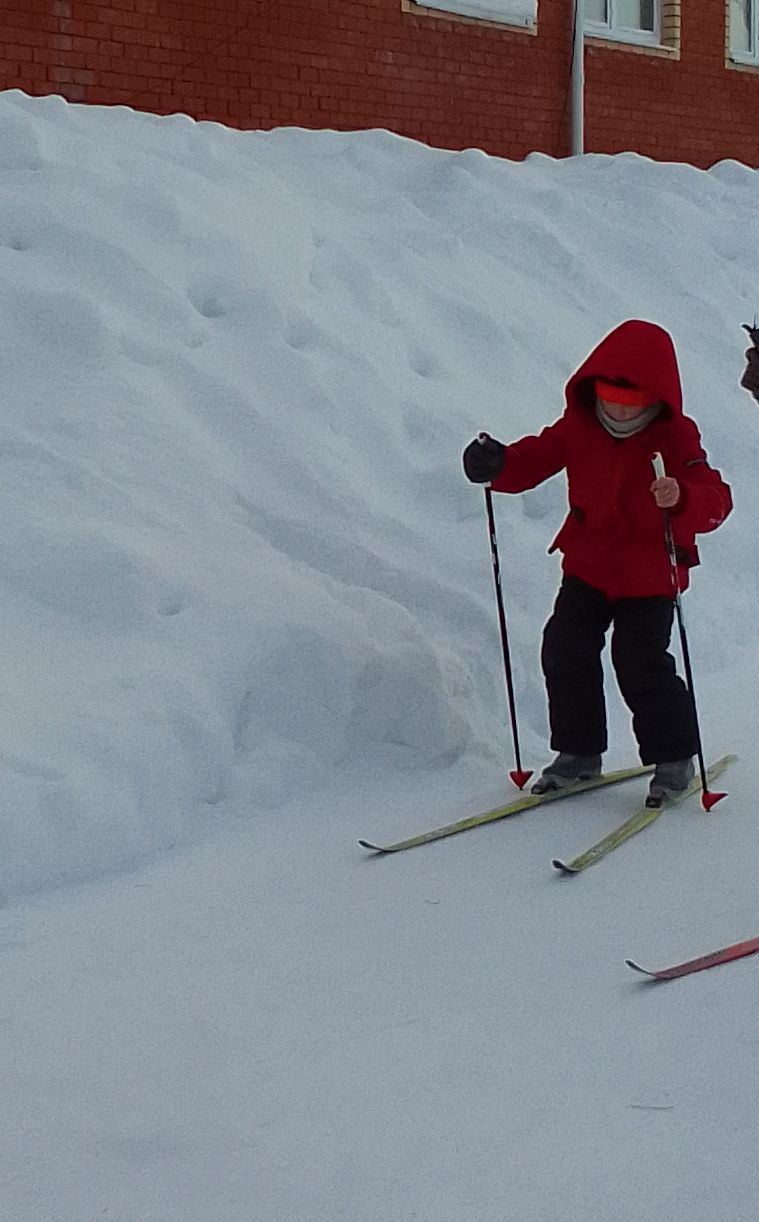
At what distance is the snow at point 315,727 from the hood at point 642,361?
116 centimetres

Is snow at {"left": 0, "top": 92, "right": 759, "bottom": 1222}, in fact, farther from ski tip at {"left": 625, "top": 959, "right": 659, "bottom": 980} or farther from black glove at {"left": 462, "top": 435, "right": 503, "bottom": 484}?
black glove at {"left": 462, "top": 435, "right": 503, "bottom": 484}

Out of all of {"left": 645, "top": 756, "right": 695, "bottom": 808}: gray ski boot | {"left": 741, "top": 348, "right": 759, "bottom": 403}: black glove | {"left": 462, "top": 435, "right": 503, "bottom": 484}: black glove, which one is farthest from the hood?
{"left": 645, "top": 756, "right": 695, "bottom": 808}: gray ski boot

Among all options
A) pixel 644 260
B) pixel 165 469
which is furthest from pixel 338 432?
pixel 644 260

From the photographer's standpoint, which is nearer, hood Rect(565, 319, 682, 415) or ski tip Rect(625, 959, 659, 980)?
ski tip Rect(625, 959, 659, 980)

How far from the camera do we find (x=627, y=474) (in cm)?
500

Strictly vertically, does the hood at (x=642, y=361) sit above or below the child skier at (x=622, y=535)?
above

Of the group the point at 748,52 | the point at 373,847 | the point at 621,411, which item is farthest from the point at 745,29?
the point at 373,847

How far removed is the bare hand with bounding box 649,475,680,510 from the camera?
15.5ft

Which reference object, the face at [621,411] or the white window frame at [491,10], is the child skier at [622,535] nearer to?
the face at [621,411]

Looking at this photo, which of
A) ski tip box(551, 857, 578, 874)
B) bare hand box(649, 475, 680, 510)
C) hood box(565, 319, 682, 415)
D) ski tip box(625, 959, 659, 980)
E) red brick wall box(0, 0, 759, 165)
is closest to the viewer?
ski tip box(625, 959, 659, 980)

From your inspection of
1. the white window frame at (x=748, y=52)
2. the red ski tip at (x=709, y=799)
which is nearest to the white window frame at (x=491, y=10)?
the white window frame at (x=748, y=52)

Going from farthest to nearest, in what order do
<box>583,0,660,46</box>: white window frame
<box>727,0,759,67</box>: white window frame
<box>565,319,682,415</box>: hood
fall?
1. <box>727,0,759,67</box>: white window frame
2. <box>583,0,660,46</box>: white window frame
3. <box>565,319,682,415</box>: hood

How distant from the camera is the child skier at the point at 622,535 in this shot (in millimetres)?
4902

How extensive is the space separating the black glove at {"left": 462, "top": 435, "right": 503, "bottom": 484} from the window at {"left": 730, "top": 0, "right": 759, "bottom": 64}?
10.2 metres
